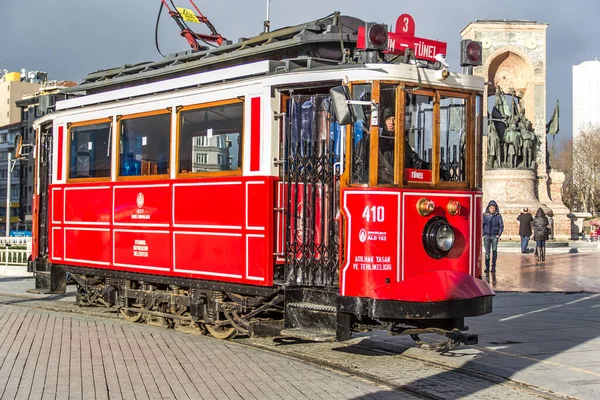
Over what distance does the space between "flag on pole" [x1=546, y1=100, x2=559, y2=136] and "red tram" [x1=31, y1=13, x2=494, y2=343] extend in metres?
38.0

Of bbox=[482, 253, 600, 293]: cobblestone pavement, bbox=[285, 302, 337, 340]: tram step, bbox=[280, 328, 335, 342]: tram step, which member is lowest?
bbox=[482, 253, 600, 293]: cobblestone pavement

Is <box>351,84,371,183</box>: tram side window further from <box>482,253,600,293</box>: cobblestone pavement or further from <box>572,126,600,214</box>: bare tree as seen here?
<box>572,126,600,214</box>: bare tree

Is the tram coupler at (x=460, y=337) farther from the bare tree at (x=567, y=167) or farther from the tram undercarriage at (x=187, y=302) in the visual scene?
the bare tree at (x=567, y=167)

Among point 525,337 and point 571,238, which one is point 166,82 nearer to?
point 525,337

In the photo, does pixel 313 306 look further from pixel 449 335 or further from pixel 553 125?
pixel 553 125

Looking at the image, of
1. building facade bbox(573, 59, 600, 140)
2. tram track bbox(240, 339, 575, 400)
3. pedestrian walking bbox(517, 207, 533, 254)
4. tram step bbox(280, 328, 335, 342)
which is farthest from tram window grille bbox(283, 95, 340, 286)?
building facade bbox(573, 59, 600, 140)

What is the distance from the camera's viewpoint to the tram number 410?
9.48 metres

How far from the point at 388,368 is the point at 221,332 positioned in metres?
2.83

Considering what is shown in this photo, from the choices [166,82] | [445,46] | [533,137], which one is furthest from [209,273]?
[533,137]

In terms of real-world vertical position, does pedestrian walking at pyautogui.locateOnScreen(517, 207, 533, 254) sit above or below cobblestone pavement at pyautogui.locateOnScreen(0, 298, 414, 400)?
above

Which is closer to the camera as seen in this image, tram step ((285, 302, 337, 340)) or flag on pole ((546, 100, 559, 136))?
tram step ((285, 302, 337, 340))

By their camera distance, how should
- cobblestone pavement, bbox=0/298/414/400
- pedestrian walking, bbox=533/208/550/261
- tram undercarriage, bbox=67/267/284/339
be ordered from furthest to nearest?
pedestrian walking, bbox=533/208/550/261 → tram undercarriage, bbox=67/267/284/339 → cobblestone pavement, bbox=0/298/414/400

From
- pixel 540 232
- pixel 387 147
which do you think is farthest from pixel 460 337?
pixel 540 232

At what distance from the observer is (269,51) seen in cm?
1102
